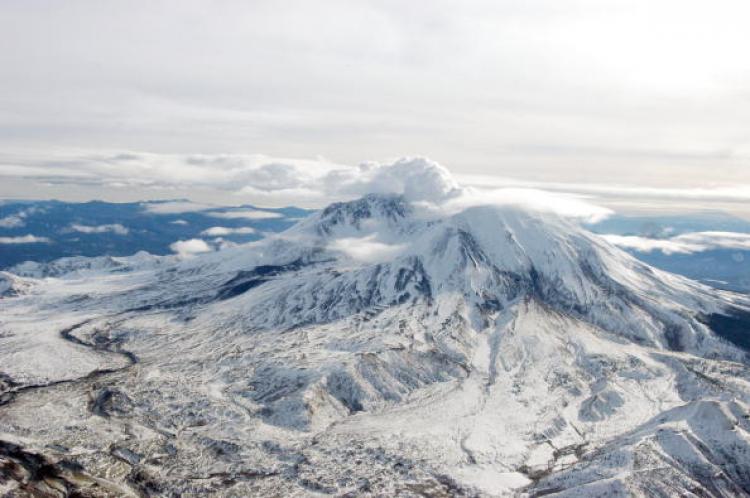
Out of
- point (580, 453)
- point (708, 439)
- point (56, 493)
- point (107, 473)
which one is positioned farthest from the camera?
point (580, 453)

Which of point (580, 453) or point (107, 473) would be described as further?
point (580, 453)

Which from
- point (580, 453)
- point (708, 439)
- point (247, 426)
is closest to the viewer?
point (708, 439)

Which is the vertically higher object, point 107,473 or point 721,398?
point 721,398

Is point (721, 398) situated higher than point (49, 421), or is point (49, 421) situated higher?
point (721, 398)

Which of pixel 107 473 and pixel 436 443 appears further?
pixel 436 443

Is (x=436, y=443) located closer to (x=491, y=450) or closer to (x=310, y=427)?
(x=491, y=450)

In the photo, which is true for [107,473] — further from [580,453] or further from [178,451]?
[580,453]

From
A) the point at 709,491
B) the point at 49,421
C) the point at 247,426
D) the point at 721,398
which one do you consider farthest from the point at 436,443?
the point at 49,421

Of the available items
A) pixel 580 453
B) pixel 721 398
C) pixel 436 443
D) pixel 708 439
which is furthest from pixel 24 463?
pixel 721 398

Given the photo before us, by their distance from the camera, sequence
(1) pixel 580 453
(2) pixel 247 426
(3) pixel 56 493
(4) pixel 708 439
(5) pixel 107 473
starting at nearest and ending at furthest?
1. (3) pixel 56 493
2. (5) pixel 107 473
3. (4) pixel 708 439
4. (1) pixel 580 453
5. (2) pixel 247 426
